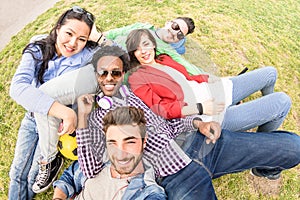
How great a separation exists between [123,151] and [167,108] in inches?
16.2

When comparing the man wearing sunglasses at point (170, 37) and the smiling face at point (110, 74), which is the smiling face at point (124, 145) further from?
the man wearing sunglasses at point (170, 37)

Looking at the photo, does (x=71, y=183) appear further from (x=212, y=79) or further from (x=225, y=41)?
(x=225, y=41)

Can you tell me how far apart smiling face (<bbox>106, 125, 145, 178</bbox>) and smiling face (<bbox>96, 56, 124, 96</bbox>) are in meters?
0.30

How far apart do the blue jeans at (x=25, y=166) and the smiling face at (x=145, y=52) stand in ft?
4.16

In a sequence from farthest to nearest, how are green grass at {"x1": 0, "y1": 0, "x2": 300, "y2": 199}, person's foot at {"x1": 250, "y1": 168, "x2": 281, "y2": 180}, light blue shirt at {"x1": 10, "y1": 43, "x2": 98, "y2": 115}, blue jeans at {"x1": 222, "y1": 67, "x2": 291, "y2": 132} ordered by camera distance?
green grass at {"x1": 0, "y1": 0, "x2": 300, "y2": 199}
person's foot at {"x1": 250, "y1": 168, "x2": 281, "y2": 180}
blue jeans at {"x1": 222, "y1": 67, "x2": 291, "y2": 132}
light blue shirt at {"x1": 10, "y1": 43, "x2": 98, "y2": 115}

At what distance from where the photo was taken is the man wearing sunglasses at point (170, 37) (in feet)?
8.13

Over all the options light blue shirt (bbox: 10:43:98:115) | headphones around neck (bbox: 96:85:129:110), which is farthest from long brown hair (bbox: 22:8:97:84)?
headphones around neck (bbox: 96:85:129:110)

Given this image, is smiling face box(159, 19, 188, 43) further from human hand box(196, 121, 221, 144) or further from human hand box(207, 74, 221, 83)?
human hand box(196, 121, 221, 144)

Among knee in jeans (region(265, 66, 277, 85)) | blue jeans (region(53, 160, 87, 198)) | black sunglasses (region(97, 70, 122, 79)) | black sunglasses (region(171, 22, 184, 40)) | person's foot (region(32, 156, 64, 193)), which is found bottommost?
knee in jeans (region(265, 66, 277, 85))

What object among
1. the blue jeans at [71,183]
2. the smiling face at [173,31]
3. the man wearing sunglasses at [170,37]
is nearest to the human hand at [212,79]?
the man wearing sunglasses at [170,37]

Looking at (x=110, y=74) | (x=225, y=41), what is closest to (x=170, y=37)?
Result: (x=110, y=74)

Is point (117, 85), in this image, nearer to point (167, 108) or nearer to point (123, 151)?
point (167, 108)

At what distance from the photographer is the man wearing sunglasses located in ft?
8.13

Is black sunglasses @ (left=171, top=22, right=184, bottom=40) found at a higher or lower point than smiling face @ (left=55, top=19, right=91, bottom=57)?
lower
